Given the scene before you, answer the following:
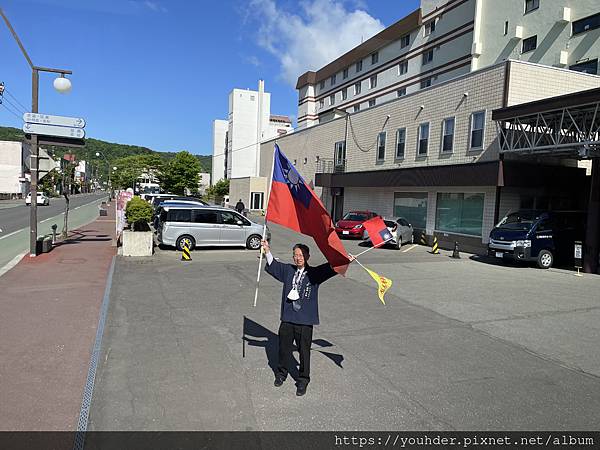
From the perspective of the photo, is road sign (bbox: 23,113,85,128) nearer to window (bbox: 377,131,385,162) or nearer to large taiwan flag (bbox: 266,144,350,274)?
large taiwan flag (bbox: 266,144,350,274)

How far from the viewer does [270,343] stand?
659cm

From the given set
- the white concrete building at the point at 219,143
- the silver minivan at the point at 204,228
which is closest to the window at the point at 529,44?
the silver minivan at the point at 204,228

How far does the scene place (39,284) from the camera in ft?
33.4

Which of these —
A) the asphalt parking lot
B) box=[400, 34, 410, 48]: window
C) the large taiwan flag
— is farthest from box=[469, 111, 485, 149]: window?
box=[400, 34, 410, 48]: window

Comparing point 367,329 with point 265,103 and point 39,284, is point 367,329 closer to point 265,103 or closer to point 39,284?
point 39,284

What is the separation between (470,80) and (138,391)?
67.7ft

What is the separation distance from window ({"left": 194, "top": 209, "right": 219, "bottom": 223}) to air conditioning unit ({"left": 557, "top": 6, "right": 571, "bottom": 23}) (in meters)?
26.6

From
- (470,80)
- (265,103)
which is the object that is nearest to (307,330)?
(470,80)

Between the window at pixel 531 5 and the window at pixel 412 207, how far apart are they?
17.5m

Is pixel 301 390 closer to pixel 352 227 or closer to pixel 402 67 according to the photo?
pixel 352 227

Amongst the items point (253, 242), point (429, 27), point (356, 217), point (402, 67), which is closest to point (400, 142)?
point (356, 217)

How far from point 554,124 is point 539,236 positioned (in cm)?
550

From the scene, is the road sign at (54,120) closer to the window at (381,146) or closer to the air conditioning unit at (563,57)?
the window at (381,146)

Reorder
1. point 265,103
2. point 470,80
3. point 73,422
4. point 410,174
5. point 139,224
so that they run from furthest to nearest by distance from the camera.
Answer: point 265,103 → point 410,174 → point 470,80 → point 139,224 → point 73,422
